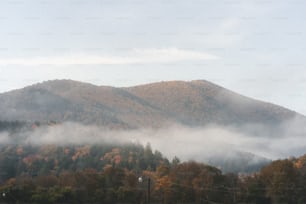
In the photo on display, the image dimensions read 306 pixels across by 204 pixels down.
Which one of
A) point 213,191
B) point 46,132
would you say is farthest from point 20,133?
point 213,191

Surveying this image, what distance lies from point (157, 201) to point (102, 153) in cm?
7386

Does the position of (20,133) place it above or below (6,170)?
above

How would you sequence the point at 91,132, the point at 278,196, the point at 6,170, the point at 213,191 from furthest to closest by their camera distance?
the point at 91,132
the point at 6,170
the point at 213,191
the point at 278,196

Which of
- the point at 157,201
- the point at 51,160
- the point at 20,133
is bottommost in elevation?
the point at 157,201

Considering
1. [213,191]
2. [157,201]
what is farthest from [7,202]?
[213,191]

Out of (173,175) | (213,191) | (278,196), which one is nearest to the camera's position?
(278,196)

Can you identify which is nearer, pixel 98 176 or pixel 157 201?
pixel 157 201

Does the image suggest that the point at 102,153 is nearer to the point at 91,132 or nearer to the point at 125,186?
the point at 91,132

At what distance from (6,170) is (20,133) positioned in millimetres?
47443

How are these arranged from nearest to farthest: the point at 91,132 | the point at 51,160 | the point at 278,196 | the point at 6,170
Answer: the point at 278,196
the point at 6,170
the point at 51,160
the point at 91,132

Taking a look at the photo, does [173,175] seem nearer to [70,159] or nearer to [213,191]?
Answer: [213,191]

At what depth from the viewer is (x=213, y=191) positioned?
253ft

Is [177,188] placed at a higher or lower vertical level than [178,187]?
lower

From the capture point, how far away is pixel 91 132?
19275cm
